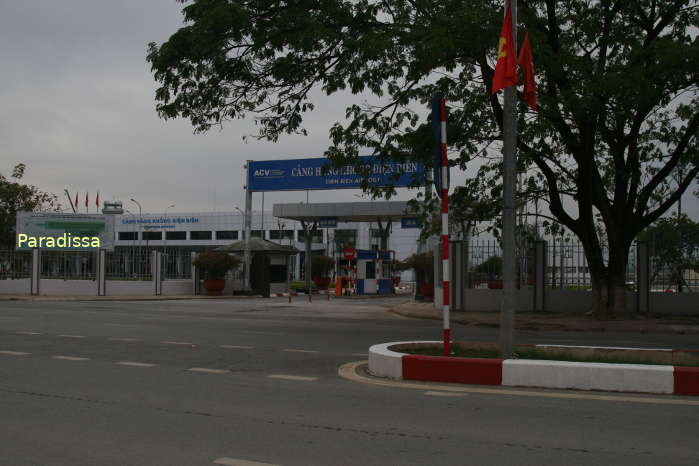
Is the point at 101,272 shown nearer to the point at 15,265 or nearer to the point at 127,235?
the point at 15,265

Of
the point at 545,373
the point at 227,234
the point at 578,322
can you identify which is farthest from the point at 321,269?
the point at 545,373

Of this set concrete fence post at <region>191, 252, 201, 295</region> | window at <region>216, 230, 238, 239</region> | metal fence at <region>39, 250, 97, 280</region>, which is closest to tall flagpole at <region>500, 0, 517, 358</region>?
metal fence at <region>39, 250, 97, 280</region>

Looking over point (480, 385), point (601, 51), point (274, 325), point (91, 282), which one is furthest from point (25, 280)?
point (480, 385)

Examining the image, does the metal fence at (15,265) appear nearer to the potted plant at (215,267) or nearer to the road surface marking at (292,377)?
the potted plant at (215,267)

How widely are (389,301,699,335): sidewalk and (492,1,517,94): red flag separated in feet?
34.8

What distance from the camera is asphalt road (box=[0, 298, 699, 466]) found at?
5785 millimetres

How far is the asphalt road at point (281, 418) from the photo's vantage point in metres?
5.79

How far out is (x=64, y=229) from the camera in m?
42.0

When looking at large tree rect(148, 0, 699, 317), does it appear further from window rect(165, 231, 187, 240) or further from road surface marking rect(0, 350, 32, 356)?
window rect(165, 231, 187, 240)

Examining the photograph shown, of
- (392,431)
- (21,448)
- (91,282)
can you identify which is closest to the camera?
(21,448)

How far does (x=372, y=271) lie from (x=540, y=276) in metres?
22.6

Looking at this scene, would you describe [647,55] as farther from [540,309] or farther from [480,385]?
[480,385]

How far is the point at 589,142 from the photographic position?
64.4 ft

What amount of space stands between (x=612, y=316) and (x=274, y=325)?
9.52 meters
